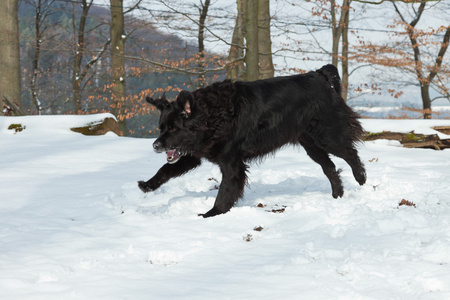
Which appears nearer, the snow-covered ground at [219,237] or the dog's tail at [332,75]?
the snow-covered ground at [219,237]

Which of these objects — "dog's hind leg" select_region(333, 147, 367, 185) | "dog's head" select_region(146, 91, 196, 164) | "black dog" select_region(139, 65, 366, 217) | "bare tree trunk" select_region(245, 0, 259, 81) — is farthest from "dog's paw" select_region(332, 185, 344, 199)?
"bare tree trunk" select_region(245, 0, 259, 81)

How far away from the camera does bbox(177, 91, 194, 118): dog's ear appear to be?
4.28 meters

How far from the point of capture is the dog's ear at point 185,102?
14.0 feet

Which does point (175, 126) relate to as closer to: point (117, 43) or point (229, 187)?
point (229, 187)

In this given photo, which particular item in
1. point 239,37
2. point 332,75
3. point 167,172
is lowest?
point 167,172

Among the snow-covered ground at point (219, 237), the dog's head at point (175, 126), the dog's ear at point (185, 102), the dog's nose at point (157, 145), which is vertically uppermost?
the dog's ear at point (185, 102)

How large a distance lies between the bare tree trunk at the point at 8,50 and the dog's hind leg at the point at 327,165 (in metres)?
12.5

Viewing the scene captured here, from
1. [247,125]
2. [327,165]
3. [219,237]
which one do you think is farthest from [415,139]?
[219,237]

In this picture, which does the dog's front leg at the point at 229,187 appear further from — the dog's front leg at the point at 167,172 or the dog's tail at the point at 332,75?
the dog's tail at the point at 332,75

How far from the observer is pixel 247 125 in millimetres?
4629

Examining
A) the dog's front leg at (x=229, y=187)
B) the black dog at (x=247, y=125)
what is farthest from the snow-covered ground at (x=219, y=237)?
the black dog at (x=247, y=125)

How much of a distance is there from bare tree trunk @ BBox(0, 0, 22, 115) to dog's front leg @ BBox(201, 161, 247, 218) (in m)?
12.5

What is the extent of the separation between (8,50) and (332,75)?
13026 mm

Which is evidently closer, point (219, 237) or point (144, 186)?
point (219, 237)
